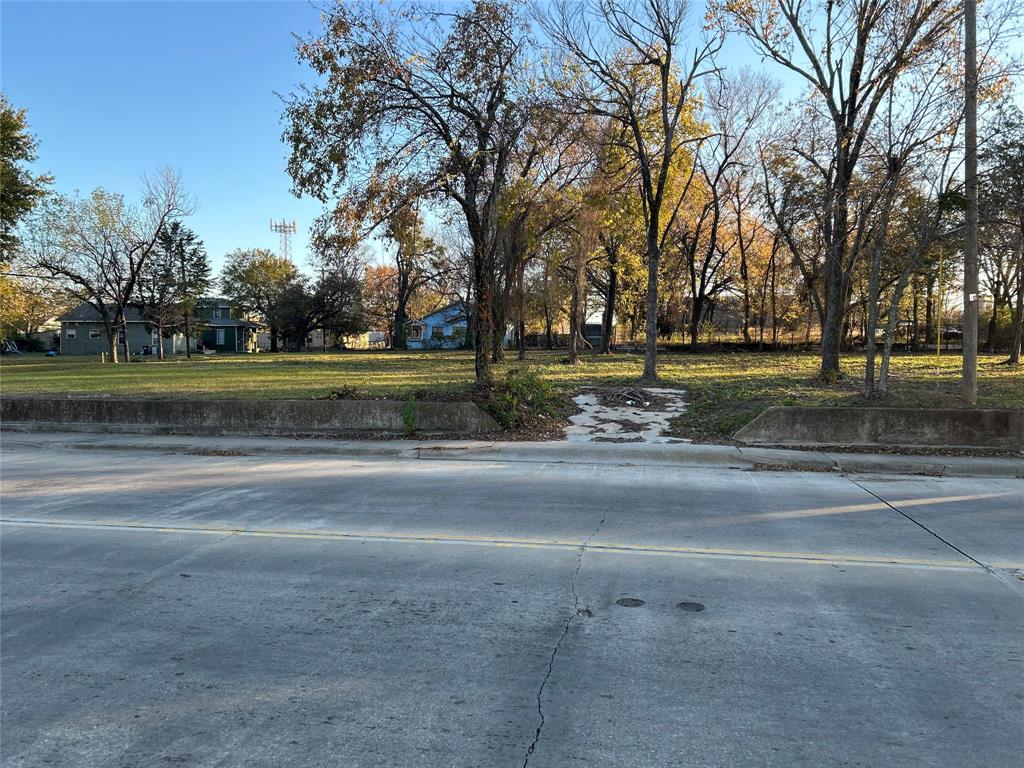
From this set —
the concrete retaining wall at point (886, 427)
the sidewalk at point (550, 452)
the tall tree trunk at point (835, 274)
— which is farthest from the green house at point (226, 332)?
the concrete retaining wall at point (886, 427)

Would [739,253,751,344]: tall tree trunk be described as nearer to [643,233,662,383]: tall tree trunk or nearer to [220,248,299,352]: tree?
[643,233,662,383]: tall tree trunk

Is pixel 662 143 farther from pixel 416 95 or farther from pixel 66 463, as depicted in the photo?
pixel 66 463

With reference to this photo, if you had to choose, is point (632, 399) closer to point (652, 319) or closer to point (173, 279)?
point (652, 319)

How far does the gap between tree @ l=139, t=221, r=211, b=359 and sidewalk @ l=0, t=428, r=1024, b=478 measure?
34463 millimetres

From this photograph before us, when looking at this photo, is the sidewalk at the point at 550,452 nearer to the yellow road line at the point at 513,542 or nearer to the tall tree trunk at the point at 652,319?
the yellow road line at the point at 513,542

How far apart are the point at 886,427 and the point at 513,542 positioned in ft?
27.7

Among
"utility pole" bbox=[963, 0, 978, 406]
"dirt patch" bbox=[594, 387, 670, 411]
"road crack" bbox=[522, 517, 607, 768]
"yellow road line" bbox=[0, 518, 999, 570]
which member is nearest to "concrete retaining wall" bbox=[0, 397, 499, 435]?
"dirt patch" bbox=[594, 387, 670, 411]

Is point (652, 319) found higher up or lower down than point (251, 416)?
higher up

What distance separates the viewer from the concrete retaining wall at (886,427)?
36.2 ft

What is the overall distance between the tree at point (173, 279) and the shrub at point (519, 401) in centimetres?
3824

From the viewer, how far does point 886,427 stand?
1145 cm

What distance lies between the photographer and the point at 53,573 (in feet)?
17.5

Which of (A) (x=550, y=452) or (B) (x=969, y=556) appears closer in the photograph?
(B) (x=969, y=556)

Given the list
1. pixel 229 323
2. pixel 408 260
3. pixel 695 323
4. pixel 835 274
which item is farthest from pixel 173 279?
pixel 835 274
